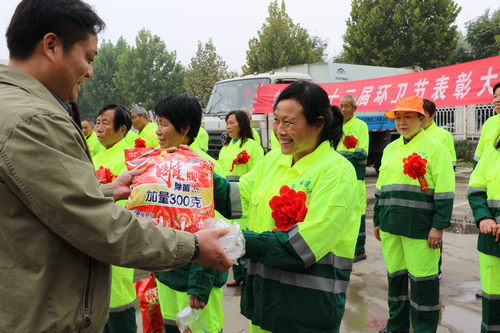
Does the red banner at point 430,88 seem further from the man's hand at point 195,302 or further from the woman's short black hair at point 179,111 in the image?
the man's hand at point 195,302

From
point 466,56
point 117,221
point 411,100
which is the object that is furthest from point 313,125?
point 466,56

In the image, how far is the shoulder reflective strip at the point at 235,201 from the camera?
2266mm

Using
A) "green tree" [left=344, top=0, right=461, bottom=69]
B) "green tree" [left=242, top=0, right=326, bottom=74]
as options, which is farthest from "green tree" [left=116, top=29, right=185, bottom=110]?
"green tree" [left=344, top=0, right=461, bottom=69]

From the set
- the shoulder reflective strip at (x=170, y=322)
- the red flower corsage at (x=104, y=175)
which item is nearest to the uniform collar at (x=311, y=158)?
the shoulder reflective strip at (x=170, y=322)

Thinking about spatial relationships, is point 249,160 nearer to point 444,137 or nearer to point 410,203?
point 410,203

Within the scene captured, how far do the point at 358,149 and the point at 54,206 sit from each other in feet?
16.7

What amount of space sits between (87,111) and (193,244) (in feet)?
152

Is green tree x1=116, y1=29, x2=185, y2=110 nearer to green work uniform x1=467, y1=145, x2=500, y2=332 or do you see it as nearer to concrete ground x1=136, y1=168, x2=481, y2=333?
concrete ground x1=136, y1=168, x2=481, y2=333

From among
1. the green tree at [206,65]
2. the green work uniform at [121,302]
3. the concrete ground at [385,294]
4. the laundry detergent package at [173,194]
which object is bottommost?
the concrete ground at [385,294]

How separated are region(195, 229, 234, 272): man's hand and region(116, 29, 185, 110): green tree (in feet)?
101

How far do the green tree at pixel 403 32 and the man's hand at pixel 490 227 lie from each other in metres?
18.9

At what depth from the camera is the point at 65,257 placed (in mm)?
1240

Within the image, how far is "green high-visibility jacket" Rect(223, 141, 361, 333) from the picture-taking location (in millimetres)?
1733

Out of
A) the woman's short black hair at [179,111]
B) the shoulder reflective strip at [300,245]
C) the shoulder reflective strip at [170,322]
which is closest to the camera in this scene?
the shoulder reflective strip at [300,245]
